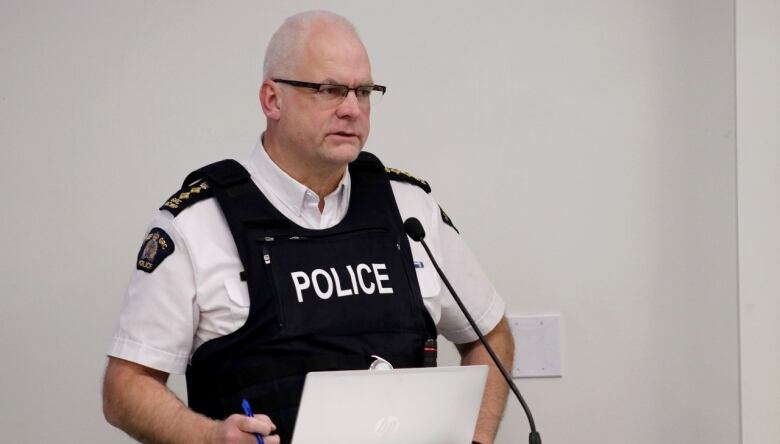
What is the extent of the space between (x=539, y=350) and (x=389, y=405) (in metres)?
1.10

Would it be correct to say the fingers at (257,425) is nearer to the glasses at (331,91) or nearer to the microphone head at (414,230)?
the microphone head at (414,230)

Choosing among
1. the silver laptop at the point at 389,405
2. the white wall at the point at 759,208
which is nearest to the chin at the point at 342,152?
the silver laptop at the point at 389,405

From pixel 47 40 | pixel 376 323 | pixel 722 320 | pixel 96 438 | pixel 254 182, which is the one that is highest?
pixel 47 40

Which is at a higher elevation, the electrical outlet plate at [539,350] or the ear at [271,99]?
the ear at [271,99]

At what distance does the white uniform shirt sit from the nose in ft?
0.57

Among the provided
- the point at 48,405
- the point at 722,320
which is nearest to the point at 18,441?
the point at 48,405

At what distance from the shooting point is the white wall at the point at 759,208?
2.48 metres

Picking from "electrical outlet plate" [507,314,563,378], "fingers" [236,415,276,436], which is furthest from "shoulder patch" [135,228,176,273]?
"electrical outlet plate" [507,314,563,378]

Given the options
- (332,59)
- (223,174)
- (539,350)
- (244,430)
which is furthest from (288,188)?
(539,350)

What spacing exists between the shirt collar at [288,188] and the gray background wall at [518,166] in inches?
20.4

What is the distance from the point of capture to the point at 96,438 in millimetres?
2729

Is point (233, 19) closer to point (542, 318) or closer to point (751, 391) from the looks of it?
point (542, 318)

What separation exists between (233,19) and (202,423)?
1.25m

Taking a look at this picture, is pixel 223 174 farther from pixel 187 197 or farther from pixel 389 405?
pixel 389 405
